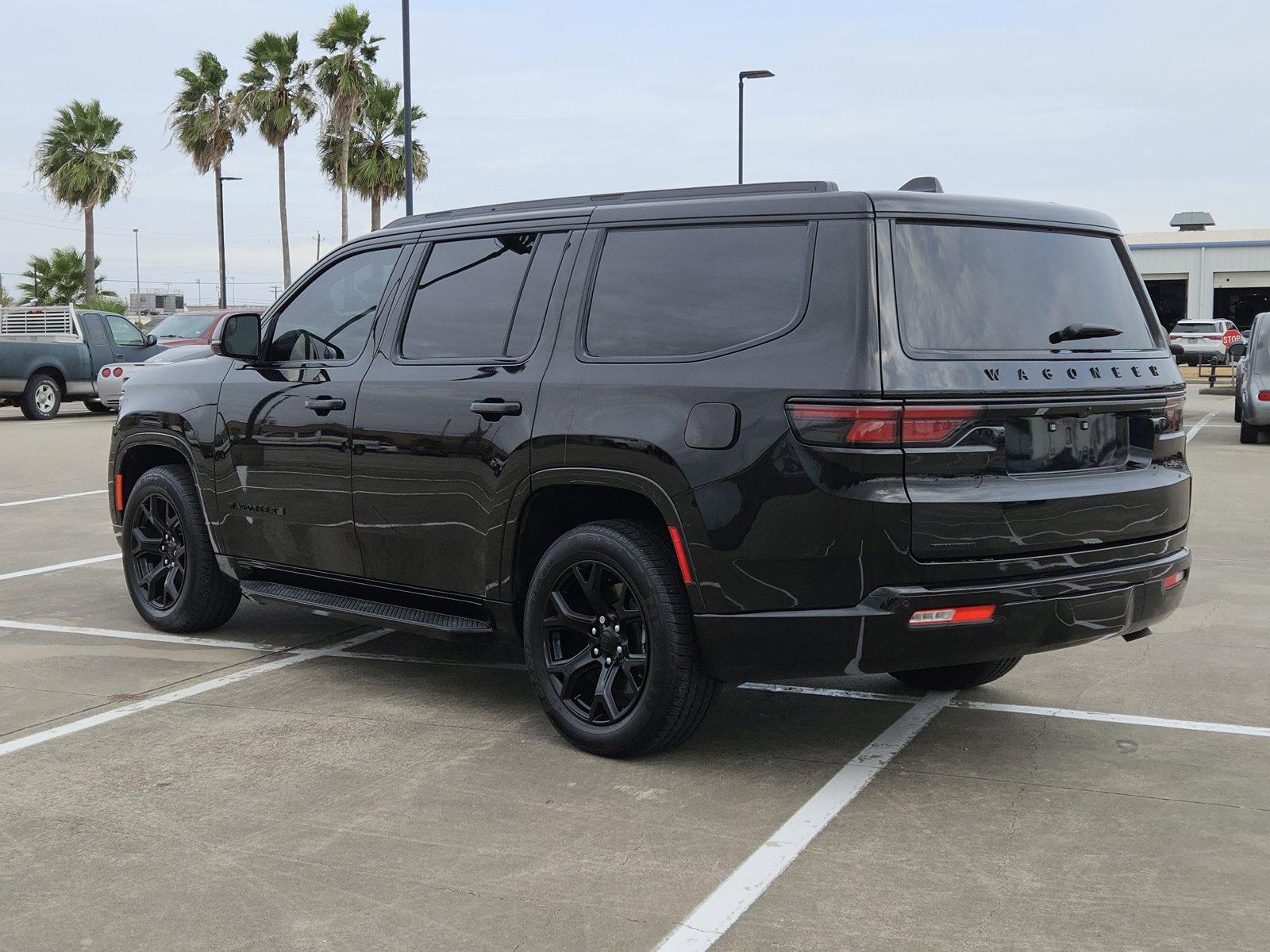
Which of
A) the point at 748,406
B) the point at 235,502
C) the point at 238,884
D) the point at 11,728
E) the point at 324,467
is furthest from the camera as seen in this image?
the point at 235,502

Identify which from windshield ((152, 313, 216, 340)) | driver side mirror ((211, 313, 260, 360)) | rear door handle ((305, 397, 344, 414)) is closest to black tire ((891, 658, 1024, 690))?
rear door handle ((305, 397, 344, 414))

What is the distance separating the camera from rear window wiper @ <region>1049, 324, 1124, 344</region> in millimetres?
4664

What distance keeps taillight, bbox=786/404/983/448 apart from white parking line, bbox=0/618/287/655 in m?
3.38

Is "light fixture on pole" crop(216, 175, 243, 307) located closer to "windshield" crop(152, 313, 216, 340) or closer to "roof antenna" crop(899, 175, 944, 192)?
"windshield" crop(152, 313, 216, 340)

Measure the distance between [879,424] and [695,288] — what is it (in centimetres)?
89

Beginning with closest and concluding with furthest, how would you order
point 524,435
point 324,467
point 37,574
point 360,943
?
1. point 360,943
2. point 524,435
3. point 324,467
4. point 37,574

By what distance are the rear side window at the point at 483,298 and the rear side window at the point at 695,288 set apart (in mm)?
303

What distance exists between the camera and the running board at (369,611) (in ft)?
17.9

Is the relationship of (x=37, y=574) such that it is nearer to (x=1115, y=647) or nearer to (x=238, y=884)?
(x=238, y=884)

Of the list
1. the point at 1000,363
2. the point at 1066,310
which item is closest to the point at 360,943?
the point at 1000,363

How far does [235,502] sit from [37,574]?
123 inches

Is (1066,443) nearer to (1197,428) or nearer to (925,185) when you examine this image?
(925,185)

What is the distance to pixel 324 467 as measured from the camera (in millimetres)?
5914

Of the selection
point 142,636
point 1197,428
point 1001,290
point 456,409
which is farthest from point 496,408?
point 1197,428
